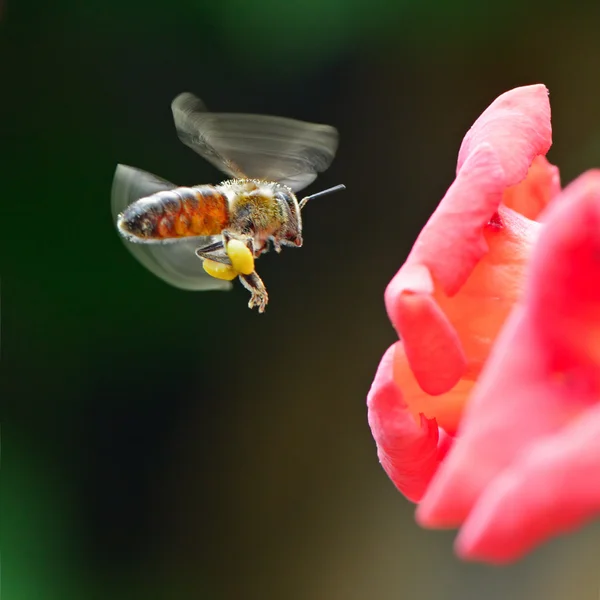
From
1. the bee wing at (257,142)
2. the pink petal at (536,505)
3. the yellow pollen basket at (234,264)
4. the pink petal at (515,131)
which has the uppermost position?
the bee wing at (257,142)

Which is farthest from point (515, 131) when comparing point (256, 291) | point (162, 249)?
point (162, 249)

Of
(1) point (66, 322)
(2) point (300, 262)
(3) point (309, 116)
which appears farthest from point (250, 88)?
(1) point (66, 322)

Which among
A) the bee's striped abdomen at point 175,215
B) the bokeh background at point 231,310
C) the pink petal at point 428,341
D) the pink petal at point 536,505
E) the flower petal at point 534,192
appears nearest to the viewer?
the pink petal at point 536,505

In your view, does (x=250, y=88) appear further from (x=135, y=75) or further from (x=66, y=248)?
(x=66, y=248)

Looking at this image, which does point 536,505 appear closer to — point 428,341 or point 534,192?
point 428,341

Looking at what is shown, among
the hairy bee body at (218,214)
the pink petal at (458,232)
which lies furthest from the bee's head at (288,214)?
the pink petal at (458,232)

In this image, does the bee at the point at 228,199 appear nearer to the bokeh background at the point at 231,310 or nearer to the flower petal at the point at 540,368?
the flower petal at the point at 540,368

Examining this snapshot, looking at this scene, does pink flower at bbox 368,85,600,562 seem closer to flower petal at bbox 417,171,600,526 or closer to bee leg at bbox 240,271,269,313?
flower petal at bbox 417,171,600,526

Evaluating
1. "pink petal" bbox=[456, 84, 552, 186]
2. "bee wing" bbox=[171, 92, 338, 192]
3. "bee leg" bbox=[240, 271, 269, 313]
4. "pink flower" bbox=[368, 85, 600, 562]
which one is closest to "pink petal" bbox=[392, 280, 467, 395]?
"pink flower" bbox=[368, 85, 600, 562]
